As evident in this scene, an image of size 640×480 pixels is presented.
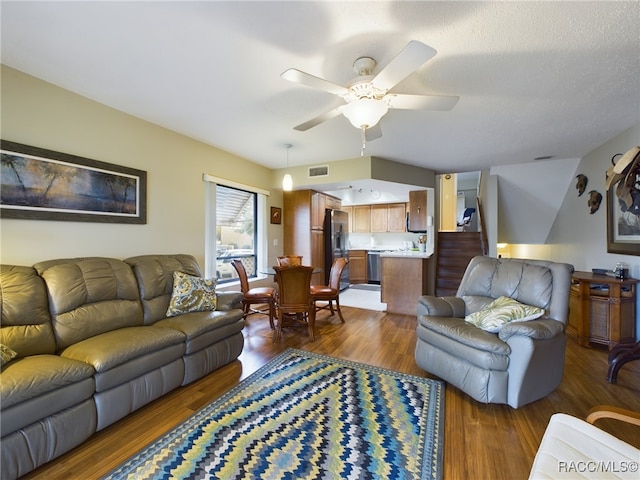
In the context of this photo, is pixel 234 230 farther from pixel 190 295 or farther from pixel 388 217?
pixel 388 217

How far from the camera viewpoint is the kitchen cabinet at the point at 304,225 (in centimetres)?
500

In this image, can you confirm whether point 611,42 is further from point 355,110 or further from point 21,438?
point 21,438

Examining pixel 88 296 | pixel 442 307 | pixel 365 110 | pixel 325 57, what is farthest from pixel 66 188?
pixel 442 307

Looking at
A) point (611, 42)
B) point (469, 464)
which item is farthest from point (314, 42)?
point (469, 464)

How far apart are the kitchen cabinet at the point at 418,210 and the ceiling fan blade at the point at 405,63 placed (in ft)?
12.1

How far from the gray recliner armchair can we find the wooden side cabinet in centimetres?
113

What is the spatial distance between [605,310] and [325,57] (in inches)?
155

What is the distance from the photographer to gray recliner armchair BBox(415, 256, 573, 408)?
6.15 feet

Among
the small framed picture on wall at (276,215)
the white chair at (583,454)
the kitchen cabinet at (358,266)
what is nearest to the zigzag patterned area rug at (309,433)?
the white chair at (583,454)

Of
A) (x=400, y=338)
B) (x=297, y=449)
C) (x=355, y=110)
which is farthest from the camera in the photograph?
(x=400, y=338)

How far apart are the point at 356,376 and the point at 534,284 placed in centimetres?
176

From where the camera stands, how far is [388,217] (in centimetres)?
708

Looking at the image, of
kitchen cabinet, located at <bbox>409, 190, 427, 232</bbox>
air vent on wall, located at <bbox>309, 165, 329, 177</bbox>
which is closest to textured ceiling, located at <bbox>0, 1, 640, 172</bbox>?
air vent on wall, located at <bbox>309, 165, 329, 177</bbox>

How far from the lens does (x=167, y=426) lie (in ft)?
5.86
